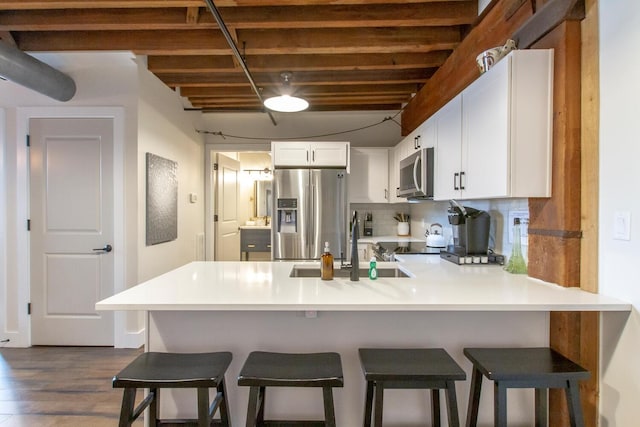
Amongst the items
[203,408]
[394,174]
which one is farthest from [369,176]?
[203,408]

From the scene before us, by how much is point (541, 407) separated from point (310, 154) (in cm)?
320

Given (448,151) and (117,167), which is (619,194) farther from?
(117,167)

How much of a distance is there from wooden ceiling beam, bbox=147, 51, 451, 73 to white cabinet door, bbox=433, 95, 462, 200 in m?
0.69

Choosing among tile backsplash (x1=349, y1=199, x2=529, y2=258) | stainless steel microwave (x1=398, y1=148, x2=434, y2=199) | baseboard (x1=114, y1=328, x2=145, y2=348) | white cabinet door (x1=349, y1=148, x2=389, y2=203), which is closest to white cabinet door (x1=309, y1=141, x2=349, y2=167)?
white cabinet door (x1=349, y1=148, x2=389, y2=203)

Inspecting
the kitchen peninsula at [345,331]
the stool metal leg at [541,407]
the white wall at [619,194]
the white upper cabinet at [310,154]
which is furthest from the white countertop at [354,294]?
the white upper cabinet at [310,154]

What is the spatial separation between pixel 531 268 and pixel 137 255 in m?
3.07

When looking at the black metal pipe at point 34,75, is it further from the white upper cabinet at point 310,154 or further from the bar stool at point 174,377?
the bar stool at point 174,377

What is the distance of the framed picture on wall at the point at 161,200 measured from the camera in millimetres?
3217

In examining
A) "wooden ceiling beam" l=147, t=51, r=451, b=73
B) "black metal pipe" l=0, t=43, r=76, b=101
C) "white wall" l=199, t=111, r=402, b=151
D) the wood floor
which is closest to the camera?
the wood floor

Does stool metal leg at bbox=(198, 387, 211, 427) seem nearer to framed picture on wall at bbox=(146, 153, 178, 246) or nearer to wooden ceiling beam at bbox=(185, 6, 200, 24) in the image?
framed picture on wall at bbox=(146, 153, 178, 246)

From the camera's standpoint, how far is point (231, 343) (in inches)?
68.6

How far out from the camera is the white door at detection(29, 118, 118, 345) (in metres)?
3.11

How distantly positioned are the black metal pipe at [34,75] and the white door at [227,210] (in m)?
2.12

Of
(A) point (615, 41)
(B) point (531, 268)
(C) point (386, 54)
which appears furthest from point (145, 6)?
(B) point (531, 268)
